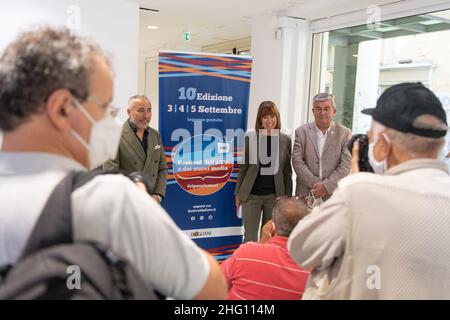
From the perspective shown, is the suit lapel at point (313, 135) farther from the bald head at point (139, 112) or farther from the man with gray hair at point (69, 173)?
the man with gray hair at point (69, 173)

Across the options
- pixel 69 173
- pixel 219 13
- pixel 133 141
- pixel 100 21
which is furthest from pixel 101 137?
pixel 219 13

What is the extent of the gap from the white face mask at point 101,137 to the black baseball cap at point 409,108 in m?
0.76

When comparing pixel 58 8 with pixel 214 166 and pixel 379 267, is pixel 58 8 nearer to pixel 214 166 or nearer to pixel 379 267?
pixel 214 166

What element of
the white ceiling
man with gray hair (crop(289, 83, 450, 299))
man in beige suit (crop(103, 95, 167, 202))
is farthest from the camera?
the white ceiling

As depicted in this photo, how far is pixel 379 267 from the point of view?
1078mm

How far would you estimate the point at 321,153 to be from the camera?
11.2 feet

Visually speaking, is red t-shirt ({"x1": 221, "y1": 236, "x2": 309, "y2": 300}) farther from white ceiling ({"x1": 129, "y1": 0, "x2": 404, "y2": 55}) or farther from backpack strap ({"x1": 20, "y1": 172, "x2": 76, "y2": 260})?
white ceiling ({"x1": 129, "y1": 0, "x2": 404, "y2": 55})

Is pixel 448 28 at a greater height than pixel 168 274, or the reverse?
pixel 448 28

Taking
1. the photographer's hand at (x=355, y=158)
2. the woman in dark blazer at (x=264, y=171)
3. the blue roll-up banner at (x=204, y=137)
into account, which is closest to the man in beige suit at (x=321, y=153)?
the woman in dark blazer at (x=264, y=171)

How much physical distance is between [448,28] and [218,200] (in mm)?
2760

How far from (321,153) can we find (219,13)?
2.59 metres

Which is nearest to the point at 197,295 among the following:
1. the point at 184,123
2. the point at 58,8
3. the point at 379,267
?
the point at 379,267

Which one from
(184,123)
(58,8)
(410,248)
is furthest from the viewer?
(58,8)

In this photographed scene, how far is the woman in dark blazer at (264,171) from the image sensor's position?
3.52m
